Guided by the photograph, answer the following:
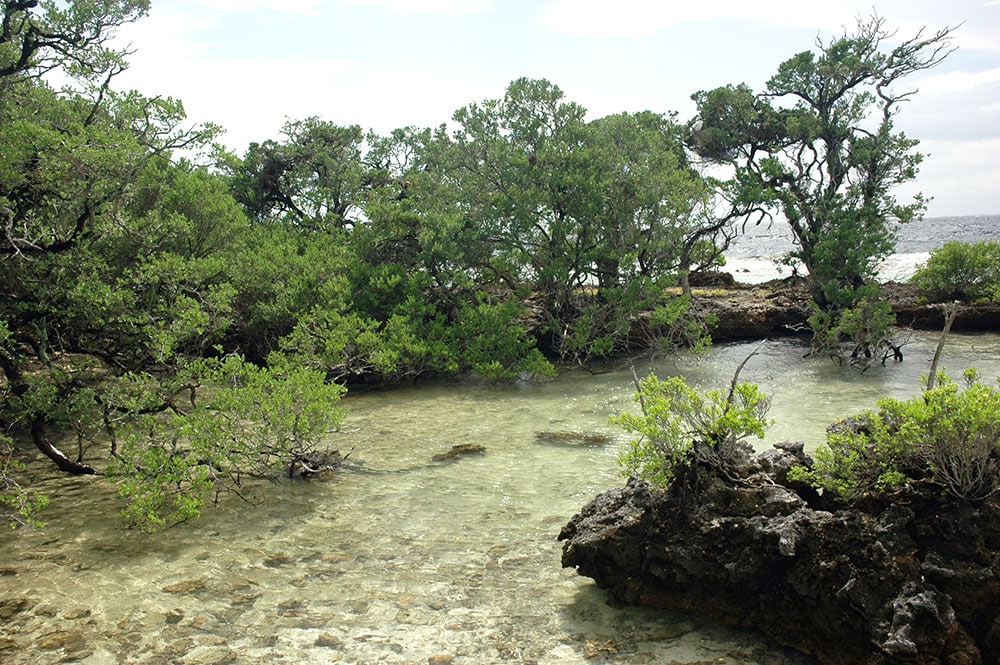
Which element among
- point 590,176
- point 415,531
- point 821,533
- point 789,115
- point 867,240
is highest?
point 789,115

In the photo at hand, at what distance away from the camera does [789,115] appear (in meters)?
20.8

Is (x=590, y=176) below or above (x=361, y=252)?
above

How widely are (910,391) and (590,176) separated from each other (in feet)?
27.3

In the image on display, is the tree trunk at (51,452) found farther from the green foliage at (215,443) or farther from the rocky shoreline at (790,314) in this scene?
the rocky shoreline at (790,314)

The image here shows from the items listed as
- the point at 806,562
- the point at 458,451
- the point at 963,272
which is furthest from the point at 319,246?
the point at 963,272

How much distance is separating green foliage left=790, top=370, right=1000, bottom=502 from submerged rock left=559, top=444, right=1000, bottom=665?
0.15 m

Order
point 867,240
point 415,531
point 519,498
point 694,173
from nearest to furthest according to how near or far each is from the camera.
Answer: point 415,531
point 519,498
point 867,240
point 694,173

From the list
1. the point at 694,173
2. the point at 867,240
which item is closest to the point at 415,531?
the point at 867,240

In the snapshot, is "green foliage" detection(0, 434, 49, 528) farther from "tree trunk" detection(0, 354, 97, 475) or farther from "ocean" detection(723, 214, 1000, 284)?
"ocean" detection(723, 214, 1000, 284)

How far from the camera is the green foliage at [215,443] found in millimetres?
7277

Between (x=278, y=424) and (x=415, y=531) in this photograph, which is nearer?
(x=415, y=531)

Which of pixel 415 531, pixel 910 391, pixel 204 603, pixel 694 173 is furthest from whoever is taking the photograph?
pixel 694 173

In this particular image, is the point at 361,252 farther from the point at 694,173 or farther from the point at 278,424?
the point at 694,173

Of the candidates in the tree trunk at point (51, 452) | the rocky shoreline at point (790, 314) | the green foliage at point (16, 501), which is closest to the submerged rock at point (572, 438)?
the tree trunk at point (51, 452)
